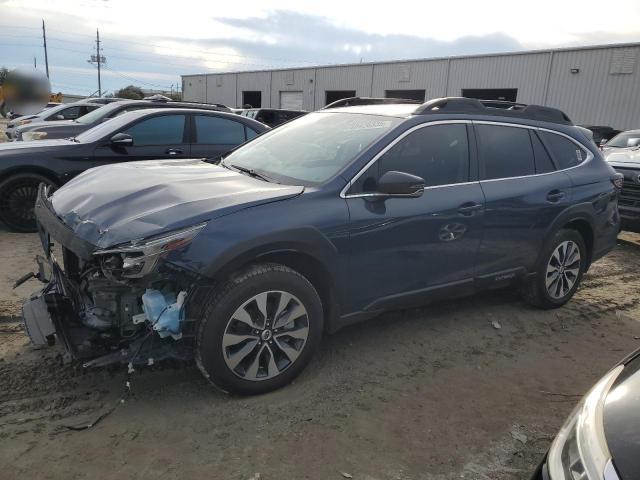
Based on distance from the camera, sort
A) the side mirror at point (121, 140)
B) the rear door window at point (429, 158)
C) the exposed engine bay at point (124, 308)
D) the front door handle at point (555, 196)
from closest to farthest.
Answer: the exposed engine bay at point (124, 308)
the rear door window at point (429, 158)
the front door handle at point (555, 196)
the side mirror at point (121, 140)

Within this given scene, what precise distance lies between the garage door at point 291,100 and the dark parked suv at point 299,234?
35.5 metres

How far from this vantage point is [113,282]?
112 inches

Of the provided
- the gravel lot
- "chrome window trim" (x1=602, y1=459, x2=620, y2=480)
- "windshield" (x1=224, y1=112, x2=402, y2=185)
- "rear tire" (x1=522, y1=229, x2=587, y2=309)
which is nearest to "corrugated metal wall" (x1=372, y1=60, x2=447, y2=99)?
"rear tire" (x1=522, y1=229, x2=587, y2=309)

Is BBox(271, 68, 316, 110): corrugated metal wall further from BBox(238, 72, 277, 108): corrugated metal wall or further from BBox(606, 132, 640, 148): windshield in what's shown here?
BBox(606, 132, 640, 148): windshield

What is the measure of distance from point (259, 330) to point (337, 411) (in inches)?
26.5

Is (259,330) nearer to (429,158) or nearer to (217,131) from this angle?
(429,158)

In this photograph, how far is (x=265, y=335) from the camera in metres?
3.10

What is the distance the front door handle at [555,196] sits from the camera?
4.57m

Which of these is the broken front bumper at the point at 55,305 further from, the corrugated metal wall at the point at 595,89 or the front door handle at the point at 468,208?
the corrugated metal wall at the point at 595,89

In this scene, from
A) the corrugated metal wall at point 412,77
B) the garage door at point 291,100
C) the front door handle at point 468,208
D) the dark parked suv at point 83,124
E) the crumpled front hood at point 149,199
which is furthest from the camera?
the garage door at point 291,100

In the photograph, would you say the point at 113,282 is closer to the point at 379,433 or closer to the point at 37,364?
the point at 37,364

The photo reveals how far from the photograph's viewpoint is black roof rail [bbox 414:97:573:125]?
4031 mm

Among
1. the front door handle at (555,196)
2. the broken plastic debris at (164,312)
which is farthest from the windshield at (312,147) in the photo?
the front door handle at (555,196)

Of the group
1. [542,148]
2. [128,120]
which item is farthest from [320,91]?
[542,148]
